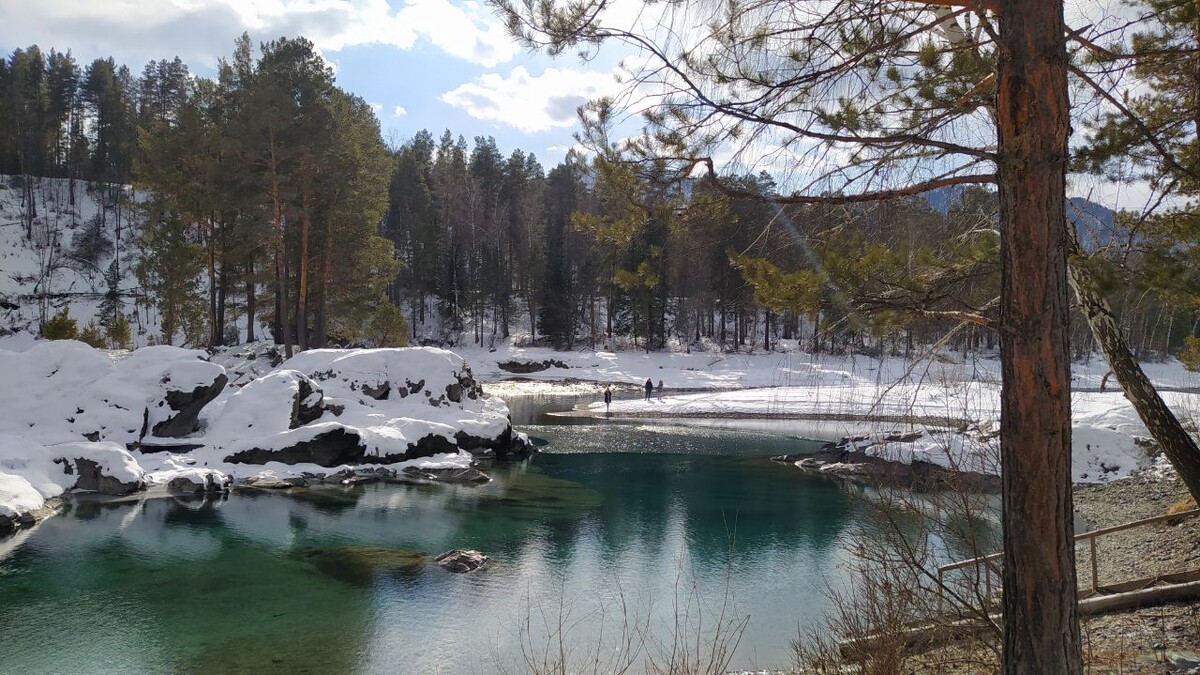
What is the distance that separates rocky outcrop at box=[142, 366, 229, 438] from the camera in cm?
1952

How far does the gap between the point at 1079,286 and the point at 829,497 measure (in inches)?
507

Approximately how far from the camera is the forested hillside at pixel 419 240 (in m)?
5.24

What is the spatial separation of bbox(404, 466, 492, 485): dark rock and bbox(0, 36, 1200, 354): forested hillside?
7.40m

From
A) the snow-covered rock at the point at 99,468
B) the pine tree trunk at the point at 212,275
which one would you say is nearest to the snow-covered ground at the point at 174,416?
the snow-covered rock at the point at 99,468

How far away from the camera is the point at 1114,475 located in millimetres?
18156

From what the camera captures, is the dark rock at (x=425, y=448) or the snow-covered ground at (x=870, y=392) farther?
the dark rock at (x=425, y=448)

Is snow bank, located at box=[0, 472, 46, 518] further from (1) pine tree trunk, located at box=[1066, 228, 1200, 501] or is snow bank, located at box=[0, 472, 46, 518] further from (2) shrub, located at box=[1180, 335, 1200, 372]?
(2) shrub, located at box=[1180, 335, 1200, 372]

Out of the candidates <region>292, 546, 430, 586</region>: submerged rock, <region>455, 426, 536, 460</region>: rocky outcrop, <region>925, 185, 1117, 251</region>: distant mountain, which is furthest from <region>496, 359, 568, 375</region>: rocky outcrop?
<region>925, 185, 1117, 251</region>: distant mountain

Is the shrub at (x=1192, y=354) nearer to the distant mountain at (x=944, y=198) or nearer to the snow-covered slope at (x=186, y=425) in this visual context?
the distant mountain at (x=944, y=198)

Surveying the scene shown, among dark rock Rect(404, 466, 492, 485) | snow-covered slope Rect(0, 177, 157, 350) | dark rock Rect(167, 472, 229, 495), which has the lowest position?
dark rock Rect(404, 466, 492, 485)

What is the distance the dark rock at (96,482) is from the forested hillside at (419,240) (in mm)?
11920

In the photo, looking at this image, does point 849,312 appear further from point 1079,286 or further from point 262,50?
point 262,50

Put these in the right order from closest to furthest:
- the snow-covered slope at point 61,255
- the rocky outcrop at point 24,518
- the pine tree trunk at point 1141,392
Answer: the pine tree trunk at point 1141,392
the rocky outcrop at point 24,518
the snow-covered slope at point 61,255

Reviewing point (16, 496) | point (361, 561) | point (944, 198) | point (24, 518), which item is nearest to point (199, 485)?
point (16, 496)
